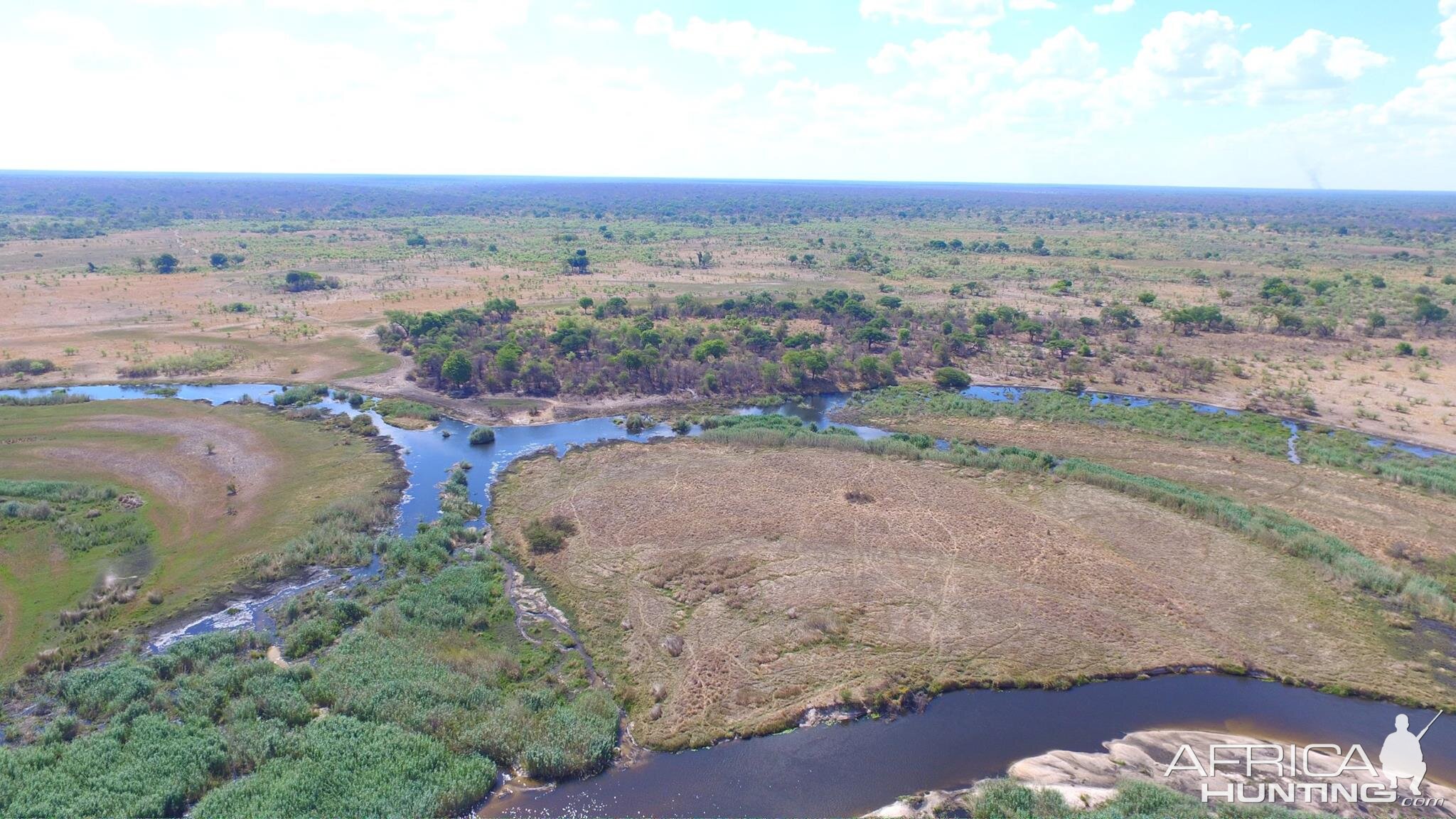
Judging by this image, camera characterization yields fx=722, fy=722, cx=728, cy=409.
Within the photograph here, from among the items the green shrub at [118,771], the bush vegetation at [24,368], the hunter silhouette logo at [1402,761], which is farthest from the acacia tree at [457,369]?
the hunter silhouette logo at [1402,761]

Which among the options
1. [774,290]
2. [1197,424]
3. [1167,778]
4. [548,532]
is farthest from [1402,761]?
[774,290]

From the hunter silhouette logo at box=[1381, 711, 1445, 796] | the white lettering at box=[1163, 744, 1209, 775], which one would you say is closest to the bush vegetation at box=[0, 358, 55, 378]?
the white lettering at box=[1163, 744, 1209, 775]

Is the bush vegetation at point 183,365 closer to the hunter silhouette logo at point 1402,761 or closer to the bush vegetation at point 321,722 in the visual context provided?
the bush vegetation at point 321,722

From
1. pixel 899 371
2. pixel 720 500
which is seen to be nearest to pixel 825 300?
pixel 899 371

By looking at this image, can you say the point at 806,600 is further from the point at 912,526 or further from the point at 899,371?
the point at 899,371

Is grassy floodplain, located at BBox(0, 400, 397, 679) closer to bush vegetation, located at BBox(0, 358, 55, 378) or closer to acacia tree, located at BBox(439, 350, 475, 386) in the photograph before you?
acacia tree, located at BBox(439, 350, 475, 386)

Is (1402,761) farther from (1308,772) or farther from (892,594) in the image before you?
(892,594)
